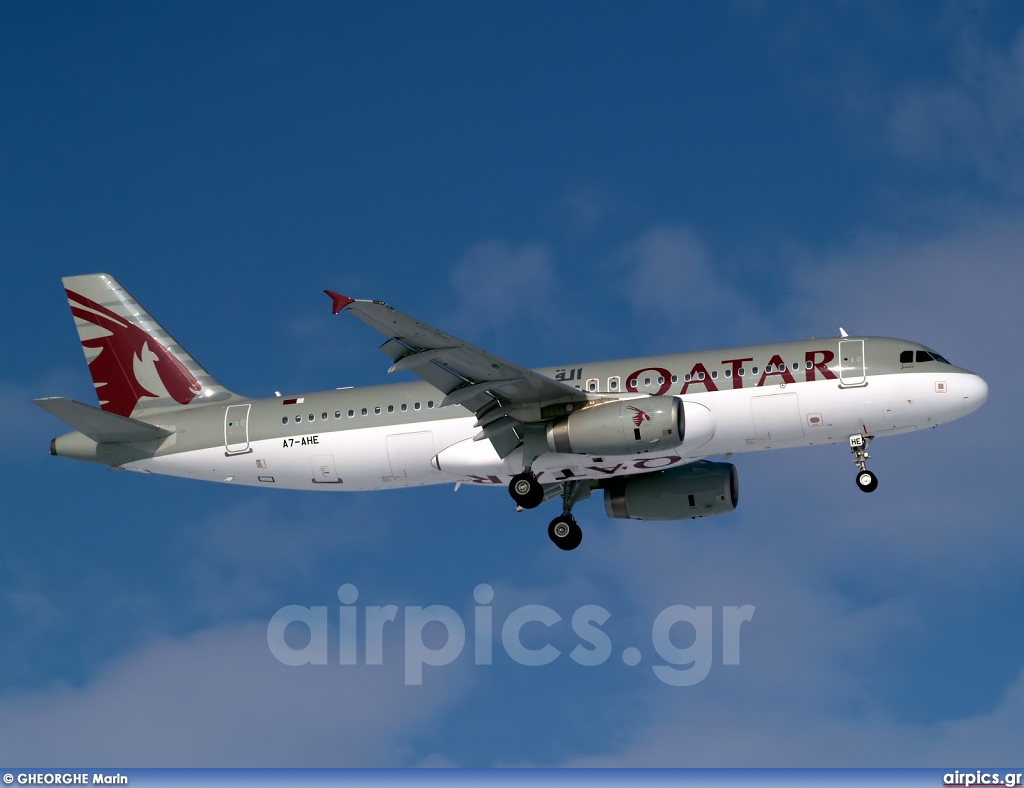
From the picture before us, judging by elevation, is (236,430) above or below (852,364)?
below

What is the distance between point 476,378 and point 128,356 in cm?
1602

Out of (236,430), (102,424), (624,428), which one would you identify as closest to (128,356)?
(102,424)

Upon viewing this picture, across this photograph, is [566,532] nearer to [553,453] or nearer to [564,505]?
[564,505]

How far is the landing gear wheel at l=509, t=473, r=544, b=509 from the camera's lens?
147 ft

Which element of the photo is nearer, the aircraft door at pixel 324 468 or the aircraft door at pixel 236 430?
the aircraft door at pixel 324 468

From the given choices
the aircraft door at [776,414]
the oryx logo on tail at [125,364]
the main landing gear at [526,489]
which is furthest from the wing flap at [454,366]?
the oryx logo on tail at [125,364]

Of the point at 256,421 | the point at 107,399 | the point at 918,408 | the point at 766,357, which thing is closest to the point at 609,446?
the point at 766,357

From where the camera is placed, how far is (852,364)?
140 ft

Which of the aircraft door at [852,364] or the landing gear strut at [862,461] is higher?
the aircraft door at [852,364]

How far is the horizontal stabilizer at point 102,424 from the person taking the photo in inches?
1737

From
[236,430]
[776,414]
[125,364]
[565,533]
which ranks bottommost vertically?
[565,533]

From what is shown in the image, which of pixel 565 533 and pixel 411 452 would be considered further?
pixel 565 533

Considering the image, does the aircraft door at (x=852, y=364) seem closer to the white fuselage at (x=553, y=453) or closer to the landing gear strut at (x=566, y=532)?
the white fuselage at (x=553, y=453)

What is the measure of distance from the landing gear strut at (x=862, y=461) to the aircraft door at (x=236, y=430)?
19.4 metres
